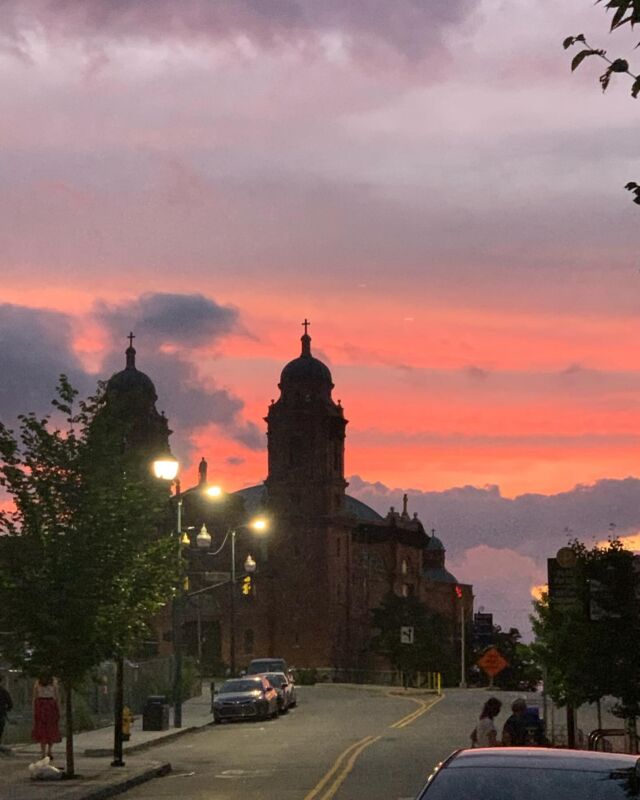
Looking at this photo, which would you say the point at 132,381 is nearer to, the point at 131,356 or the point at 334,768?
the point at 131,356

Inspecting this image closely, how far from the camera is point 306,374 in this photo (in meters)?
164

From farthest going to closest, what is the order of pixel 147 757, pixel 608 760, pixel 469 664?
pixel 469 664, pixel 147 757, pixel 608 760

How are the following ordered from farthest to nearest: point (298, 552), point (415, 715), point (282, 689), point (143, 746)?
point (298, 552)
point (282, 689)
point (415, 715)
point (143, 746)

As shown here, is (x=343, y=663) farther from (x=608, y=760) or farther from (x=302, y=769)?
(x=608, y=760)

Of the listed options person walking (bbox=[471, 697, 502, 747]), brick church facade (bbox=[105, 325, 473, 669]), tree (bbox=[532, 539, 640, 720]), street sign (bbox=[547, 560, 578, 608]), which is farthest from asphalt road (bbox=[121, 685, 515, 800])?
brick church facade (bbox=[105, 325, 473, 669])

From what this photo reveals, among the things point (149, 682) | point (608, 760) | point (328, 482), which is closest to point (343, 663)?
point (328, 482)

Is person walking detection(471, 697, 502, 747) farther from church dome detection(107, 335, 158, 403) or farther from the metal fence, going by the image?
church dome detection(107, 335, 158, 403)

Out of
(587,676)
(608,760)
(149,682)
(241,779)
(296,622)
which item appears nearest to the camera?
(608,760)

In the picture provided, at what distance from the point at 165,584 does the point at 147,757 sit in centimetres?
656

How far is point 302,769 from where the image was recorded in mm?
33719

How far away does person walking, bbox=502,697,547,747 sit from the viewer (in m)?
24.9

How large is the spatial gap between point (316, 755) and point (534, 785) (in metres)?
28.9

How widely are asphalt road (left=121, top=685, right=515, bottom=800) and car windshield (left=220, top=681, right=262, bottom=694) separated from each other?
1.41 metres

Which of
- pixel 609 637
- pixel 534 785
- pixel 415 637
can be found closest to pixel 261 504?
pixel 415 637
